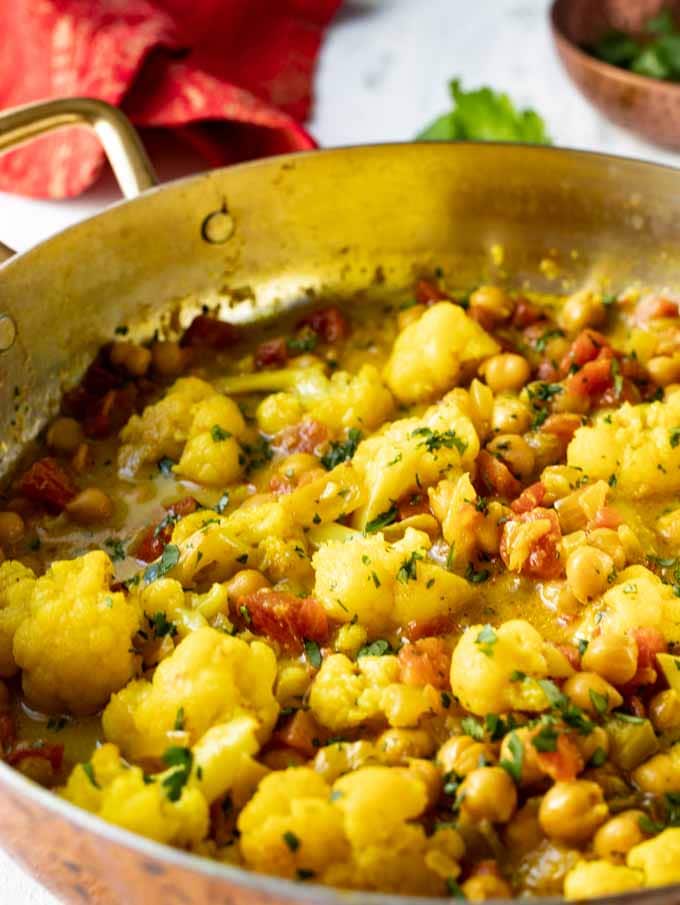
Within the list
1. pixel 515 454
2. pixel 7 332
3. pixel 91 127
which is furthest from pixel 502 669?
pixel 91 127

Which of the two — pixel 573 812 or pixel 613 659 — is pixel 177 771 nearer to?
pixel 573 812

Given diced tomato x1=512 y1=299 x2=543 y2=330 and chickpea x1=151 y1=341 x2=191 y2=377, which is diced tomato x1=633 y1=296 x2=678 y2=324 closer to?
diced tomato x1=512 y1=299 x2=543 y2=330

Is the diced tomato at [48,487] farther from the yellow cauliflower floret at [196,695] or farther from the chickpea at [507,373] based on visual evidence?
the chickpea at [507,373]

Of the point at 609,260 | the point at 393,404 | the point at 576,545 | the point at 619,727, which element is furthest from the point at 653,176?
the point at 619,727

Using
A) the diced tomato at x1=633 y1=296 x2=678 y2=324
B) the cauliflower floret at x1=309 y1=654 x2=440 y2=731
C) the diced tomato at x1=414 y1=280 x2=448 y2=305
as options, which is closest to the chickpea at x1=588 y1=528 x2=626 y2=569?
the cauliflower floret at x1=309 y1=654 x2=440 y2=731

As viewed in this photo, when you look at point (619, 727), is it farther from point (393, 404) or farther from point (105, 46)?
point (105, 46)

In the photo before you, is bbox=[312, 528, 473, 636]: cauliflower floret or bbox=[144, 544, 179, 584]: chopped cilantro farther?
bbox=[144, 544, 179, 584]: chopped cilantro
